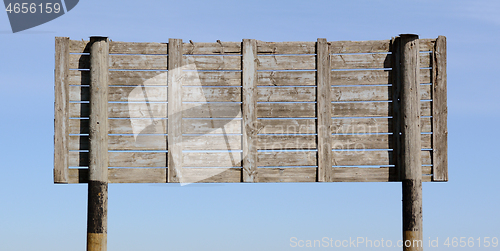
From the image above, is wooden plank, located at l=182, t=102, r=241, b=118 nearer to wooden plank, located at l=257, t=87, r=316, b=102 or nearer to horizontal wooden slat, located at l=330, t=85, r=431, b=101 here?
wooden plank, located at l=257, t=87, r=316, b=102

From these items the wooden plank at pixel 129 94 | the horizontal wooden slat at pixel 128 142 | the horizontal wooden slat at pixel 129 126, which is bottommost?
the horizontal wooden slat at pixel 128 142

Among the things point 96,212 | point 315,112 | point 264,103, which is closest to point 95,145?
point 96,212

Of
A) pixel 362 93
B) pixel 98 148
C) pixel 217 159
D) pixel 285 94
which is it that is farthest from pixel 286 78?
pixel 98 148

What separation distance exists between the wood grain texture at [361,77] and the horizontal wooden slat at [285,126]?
2.90 feet

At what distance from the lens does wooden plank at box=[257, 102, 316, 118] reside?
28.7 feet

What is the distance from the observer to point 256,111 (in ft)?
28.6

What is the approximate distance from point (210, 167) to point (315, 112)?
2134 millimetres

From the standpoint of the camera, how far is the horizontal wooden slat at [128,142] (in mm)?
8625

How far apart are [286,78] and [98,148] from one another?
3545mm

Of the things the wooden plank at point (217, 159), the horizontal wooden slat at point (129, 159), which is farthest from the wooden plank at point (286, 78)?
the horizontal wooden slat at point (129, 159)

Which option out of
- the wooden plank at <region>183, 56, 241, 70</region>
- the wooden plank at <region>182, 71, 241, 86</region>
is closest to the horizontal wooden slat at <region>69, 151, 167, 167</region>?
the wooden plank at <region>182, 71, 241, 86</region>

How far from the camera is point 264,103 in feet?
28.7

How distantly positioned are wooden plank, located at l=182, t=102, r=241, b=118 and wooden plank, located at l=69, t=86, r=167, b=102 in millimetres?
493

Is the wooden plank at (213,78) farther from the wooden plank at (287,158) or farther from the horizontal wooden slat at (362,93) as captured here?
the horizontal wooden slat at (362,93)
